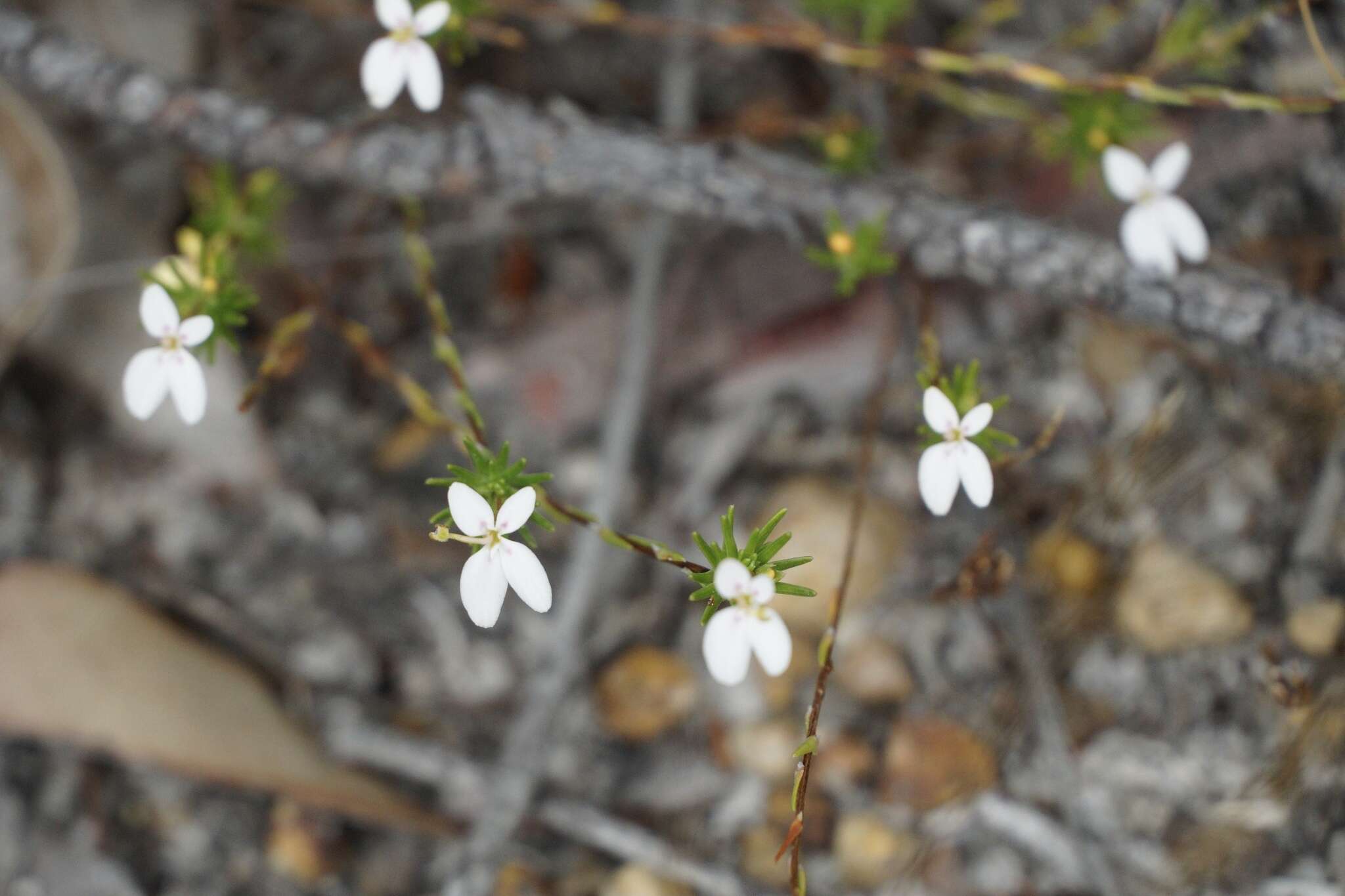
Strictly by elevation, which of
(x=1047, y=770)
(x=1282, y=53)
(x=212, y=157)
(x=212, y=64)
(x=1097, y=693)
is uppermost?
(x=212, y=64)

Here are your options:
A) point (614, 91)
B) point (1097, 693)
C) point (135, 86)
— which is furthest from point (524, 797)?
point (614, 91)

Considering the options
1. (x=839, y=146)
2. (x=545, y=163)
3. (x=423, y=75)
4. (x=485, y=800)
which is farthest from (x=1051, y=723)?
(x=423, y=75)

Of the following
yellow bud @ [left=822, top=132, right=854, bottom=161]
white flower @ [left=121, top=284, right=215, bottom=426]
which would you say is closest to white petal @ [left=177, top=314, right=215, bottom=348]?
white flower @ [left=121, top=284, right=215, bottom=426]

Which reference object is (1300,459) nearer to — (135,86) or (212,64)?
(135,86)

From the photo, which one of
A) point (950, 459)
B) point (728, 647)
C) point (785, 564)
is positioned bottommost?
point (728, 647)

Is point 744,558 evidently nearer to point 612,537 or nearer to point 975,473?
point 612,537

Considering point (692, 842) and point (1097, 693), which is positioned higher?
point (1097, 693)

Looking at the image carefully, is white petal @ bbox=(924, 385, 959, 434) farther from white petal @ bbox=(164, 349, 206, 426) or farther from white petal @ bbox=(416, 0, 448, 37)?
white petal @ bbox=(164, 349, 206, 426)
